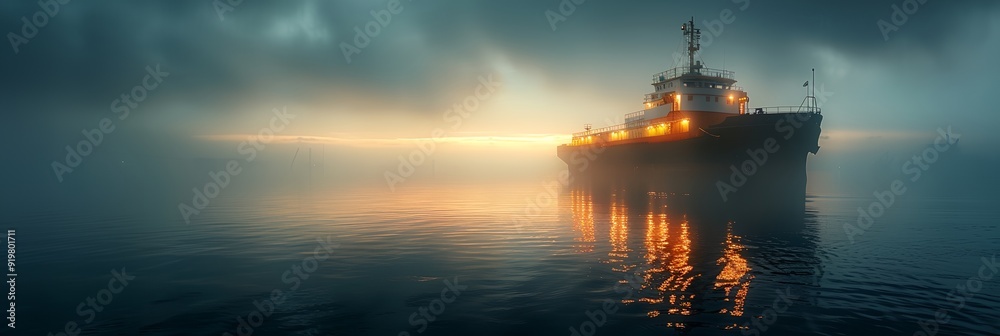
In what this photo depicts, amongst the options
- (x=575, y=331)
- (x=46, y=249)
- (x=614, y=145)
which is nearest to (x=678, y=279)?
(x=575, y=331)

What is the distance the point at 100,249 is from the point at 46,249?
110 inches

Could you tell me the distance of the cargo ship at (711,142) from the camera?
183ft

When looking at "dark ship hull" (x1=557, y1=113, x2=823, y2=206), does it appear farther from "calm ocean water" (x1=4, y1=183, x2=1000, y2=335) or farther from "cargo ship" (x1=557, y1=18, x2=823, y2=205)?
"calm ocean water" (x1=4, y1=183, x2=1000, y2=335)

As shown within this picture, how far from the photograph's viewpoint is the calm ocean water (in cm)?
1298

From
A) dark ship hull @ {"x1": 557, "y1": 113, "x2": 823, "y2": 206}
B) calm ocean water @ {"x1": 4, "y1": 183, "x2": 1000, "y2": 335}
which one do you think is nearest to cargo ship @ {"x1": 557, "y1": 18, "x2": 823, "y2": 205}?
dark ship hull @ {"x1": 557, "y1": 113, "x2": 823, "y2": 206}

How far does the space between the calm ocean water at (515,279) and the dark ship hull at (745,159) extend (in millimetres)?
21700

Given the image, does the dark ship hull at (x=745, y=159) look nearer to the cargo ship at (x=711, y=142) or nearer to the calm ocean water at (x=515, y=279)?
the cargo ship at (x=711, y=142)

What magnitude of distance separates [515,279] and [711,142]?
159 ft

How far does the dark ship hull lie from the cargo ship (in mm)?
102

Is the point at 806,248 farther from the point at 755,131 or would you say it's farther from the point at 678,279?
the point at 755,131

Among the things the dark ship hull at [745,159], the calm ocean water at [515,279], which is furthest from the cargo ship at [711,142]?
the calm ocean water at [515,279]

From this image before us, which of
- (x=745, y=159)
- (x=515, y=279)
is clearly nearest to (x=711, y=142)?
(x=745, y=159)

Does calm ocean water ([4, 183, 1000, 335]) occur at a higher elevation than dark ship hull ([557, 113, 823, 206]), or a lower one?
lower

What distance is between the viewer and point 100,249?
1014 inches
